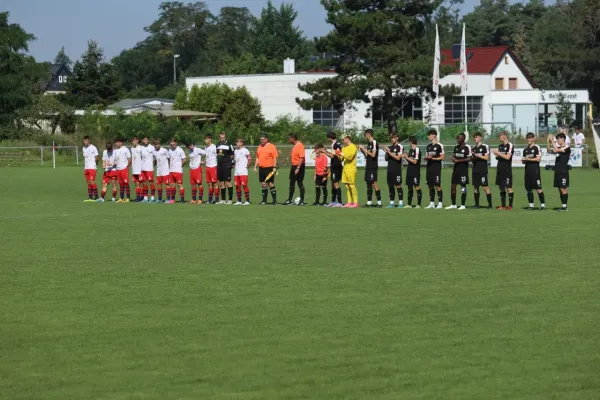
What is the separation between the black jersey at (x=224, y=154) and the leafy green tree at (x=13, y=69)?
5190cm

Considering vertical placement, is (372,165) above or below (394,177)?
above

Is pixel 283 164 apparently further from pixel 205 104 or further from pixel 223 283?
pixel 223 283

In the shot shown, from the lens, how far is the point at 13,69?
79562mm

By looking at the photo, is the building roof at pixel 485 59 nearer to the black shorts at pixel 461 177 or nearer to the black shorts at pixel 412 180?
the black shorts at pixel 412 180

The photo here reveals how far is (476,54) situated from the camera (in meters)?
90.0

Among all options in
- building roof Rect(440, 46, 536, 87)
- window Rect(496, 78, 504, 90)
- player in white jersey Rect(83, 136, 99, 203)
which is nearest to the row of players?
player in white jersey Rect(83, 136, 99, 203)

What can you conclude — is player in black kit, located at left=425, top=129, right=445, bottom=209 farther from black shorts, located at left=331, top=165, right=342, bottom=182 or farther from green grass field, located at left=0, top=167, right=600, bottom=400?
green grass field, located at left=0, top=167, right=600, bottom=400

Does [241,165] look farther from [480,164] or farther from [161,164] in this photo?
[480,164]

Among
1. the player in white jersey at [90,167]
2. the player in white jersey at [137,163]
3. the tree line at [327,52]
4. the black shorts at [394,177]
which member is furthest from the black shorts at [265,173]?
the tree line at [327,52]

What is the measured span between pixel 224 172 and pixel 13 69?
179 ft

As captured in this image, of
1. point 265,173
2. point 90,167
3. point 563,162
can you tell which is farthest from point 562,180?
point 90,167

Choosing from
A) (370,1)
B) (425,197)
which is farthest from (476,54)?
(425,197)

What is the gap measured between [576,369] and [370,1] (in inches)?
2152

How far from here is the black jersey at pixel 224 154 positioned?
93.6 ft
